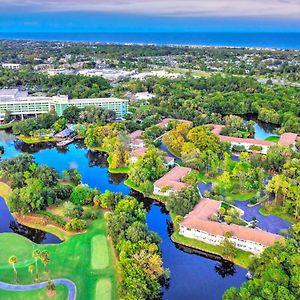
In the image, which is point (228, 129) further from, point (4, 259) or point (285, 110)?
point (4, 259)

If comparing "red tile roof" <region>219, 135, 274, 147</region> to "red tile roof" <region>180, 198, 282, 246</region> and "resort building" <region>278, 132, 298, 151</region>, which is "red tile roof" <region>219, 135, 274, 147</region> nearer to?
"resort building" <region>278, 132, 298, 151</region>

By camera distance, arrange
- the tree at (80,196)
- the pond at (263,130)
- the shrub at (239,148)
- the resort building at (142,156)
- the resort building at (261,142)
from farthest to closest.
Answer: the pond at (263,130) < the shrub at (239,148) < the resort building at (261,142) < the resort building at (142,156) < the tree at (80,196)

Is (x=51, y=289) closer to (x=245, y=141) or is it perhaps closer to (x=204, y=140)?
(x=204, y=140)

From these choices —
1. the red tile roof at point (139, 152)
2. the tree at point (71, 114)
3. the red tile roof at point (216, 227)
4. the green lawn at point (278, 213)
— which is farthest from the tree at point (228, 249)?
the tree at point (71, 114)

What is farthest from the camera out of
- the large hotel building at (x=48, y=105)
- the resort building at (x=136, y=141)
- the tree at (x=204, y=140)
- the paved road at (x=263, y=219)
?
the large hotel building at (x=48, y=105)

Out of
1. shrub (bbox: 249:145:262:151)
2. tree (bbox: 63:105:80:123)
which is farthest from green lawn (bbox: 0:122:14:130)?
shrub (bbox: 249:145:262:151)

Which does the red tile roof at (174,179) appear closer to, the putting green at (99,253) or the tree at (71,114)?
the putting green at (99,253)

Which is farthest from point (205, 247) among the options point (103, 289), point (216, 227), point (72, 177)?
point (72, 177)
